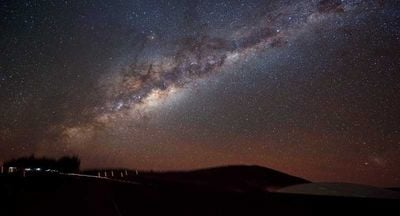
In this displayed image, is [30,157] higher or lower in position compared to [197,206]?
higher

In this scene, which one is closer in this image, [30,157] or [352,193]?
[352,193]

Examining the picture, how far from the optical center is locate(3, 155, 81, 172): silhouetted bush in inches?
5433

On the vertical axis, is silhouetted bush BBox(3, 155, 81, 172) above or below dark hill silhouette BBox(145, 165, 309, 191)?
above

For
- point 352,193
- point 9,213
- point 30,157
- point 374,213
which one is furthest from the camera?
point 30,157

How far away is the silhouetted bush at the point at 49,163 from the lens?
138m

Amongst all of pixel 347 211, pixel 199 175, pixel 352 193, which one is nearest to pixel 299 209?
pixel 347 211

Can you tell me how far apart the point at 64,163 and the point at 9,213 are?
473ft

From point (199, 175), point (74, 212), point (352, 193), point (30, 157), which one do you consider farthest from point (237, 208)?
point (30, 157)

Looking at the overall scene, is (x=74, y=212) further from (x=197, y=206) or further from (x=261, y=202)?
(x=261, y=202)

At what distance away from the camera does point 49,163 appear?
147m

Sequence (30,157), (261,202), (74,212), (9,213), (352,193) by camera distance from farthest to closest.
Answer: (30,157) → (352,193) → (261,202) → (74,212) → (9,213)

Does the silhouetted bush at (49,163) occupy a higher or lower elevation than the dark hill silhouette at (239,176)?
higher

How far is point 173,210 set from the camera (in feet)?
64.6

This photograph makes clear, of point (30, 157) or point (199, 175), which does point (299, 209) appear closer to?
point (199, 175)
